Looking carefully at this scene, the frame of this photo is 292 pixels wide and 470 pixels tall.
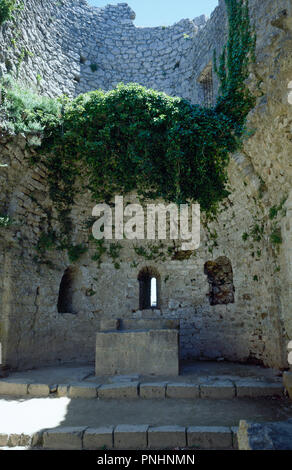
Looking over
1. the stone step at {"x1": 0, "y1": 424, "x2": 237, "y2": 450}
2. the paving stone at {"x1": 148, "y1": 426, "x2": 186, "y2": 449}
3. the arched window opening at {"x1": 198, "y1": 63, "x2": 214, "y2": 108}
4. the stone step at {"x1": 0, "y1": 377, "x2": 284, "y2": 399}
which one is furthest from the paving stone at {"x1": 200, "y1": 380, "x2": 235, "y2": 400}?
the arched window opening at {"x1": 198, "y1": 63, "x2": 214, "y2": 108}

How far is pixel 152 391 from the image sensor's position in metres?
6.14

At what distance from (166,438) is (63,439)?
54.3 inches

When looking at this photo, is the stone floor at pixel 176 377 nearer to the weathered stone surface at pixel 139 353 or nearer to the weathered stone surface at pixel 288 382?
the weathered stone surface at pixel 139 353

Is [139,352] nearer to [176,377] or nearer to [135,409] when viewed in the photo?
[176,377]

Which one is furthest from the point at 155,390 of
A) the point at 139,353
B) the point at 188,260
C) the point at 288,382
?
the point at 188,260

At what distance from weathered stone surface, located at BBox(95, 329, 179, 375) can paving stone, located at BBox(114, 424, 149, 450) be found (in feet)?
8.62

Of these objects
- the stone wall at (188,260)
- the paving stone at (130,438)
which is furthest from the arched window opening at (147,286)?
the paving stone at (130,438)

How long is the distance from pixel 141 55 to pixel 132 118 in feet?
Result: 20.9

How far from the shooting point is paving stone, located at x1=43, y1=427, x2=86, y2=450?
4.35 metres

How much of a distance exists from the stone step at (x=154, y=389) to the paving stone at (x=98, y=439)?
1.77 meters

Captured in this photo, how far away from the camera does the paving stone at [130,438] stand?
14.2ft

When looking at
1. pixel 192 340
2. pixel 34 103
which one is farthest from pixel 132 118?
pixel 192 340

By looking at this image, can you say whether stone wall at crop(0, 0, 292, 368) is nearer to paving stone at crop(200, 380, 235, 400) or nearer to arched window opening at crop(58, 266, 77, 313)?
arched window opening at crop(58, 266, 77, 313)
